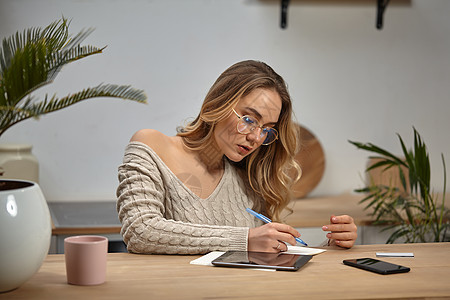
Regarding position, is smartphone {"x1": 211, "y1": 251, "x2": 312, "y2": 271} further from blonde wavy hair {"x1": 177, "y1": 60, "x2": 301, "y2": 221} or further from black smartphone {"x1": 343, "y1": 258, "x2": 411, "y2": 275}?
blonde wavy hair {"x1": 177, "y1": 60, "x2": 301, "y2": 221}

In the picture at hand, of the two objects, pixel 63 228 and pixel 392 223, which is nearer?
pixel 63 228

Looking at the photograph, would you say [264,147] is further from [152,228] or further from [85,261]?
[85,261]

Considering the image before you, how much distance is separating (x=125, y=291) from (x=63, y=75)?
7.12 ft

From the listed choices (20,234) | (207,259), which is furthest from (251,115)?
(20,234)

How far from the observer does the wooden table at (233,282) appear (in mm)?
1097

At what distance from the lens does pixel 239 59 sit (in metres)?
3.18

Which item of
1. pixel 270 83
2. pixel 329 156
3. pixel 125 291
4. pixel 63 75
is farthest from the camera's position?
pixel 329 156

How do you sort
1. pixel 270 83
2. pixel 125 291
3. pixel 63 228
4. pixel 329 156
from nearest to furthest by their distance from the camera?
1. pixel 125 291
2. pixel 270 83
3. pixel 63 228
4. pixel 329 156

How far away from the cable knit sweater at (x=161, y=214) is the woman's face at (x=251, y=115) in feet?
0.69

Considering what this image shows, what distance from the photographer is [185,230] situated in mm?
1513

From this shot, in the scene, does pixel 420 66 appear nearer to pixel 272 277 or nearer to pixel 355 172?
pixel 355 172

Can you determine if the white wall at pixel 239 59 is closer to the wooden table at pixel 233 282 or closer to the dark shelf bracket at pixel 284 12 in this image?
the dark shelf bracket at pixel 284 12

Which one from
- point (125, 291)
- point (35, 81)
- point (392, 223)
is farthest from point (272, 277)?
point (392, 223)

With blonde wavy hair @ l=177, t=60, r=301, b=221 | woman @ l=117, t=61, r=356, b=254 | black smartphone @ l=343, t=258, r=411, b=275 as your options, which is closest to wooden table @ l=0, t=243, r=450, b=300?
black smartphone @ l=343, t=258, r=411, b=275
